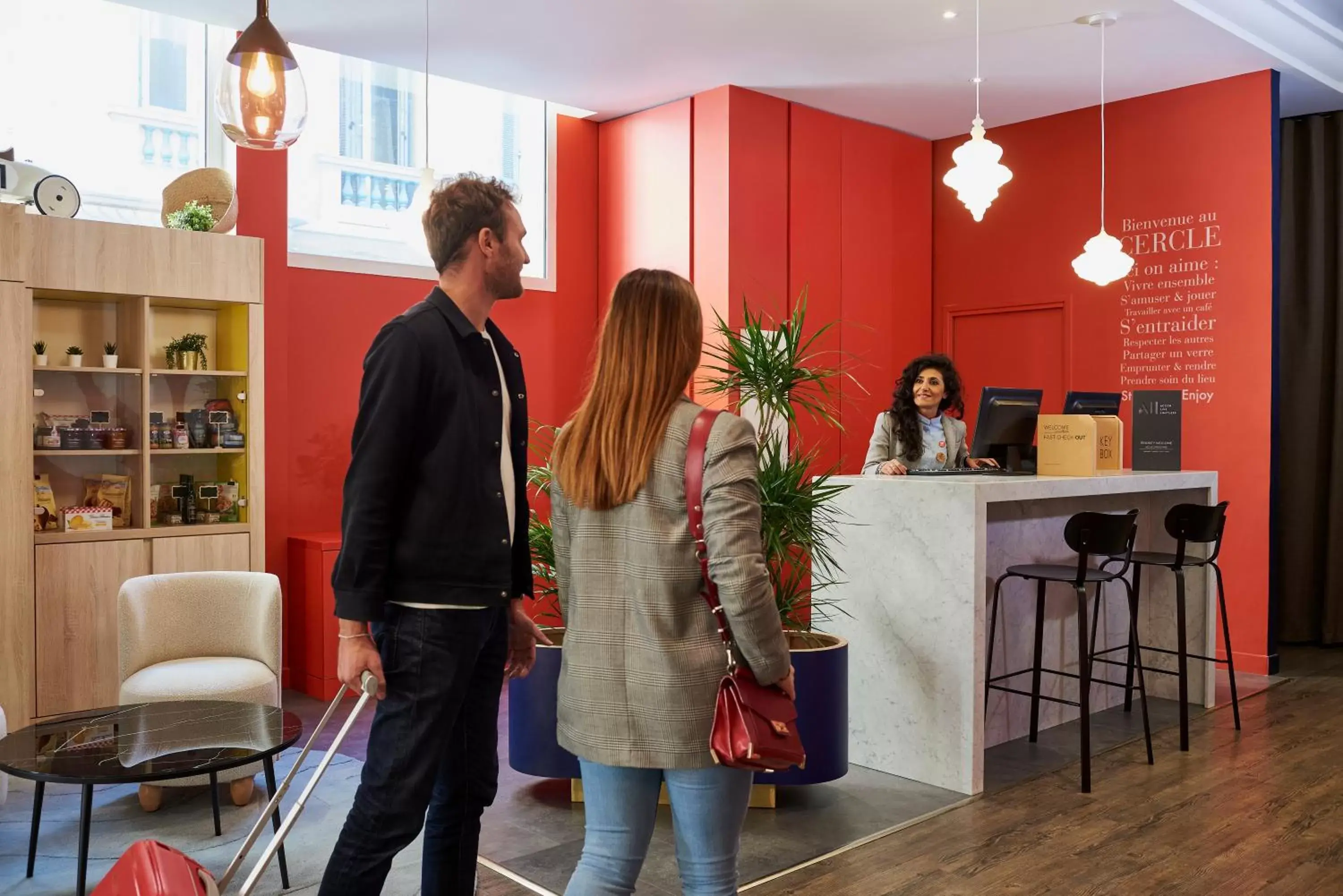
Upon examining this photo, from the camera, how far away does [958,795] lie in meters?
3.89

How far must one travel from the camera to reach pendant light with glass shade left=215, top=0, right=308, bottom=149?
8.34ft

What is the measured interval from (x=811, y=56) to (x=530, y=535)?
3.38 m

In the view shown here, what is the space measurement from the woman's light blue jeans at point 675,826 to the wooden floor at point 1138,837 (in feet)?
4.29

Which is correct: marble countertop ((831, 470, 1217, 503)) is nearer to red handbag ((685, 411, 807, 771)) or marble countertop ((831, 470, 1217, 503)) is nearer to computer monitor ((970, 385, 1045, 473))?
computer monitor ((970, 385, 1045, 473))

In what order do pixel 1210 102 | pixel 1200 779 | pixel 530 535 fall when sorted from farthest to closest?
pixel 1210 102
pixel 1200 779
pixel 530 535

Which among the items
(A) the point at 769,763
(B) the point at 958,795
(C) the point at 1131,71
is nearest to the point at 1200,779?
(B) the point at 958,795

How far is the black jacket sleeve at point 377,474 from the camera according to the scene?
1.90 meters

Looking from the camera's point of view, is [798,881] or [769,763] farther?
[798,881]

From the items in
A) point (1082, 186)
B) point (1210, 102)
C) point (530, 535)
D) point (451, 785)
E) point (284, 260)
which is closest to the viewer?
point (451, 785)

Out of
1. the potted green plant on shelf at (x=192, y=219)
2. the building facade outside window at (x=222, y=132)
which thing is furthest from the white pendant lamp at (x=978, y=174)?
the potted green plant on shelf at (x=192, y=219)

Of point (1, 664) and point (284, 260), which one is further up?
point (284, 260)

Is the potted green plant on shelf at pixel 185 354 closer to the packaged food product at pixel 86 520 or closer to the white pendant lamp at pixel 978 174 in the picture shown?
the packaged food product at pixel 86 520

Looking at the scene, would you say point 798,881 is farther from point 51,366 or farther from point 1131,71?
point 1131,71

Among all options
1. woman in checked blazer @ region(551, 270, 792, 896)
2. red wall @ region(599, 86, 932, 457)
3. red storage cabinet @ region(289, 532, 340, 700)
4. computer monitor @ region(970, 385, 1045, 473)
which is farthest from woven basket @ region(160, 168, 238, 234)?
woman in checked blazer @ region(551, 270, 792, 896)
